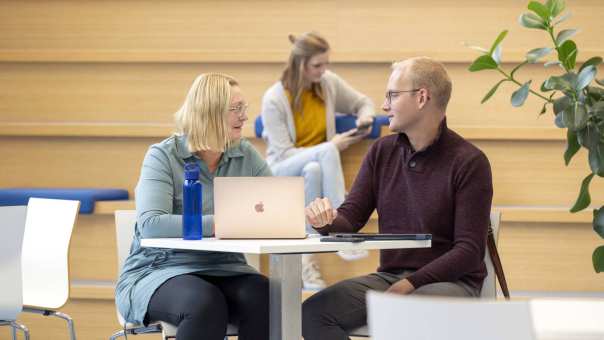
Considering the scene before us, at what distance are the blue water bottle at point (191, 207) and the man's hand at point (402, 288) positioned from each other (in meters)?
0.59

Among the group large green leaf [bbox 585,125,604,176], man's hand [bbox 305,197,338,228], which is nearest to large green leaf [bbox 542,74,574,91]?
large green leaf [bbox 585,125,604,176]

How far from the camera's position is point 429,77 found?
307 centimetres

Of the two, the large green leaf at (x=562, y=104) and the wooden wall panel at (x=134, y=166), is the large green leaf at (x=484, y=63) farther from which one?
the wooden wall panel at (x=134, y=166)

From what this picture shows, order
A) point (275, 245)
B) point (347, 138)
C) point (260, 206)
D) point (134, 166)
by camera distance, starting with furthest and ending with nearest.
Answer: point (134, 166)
point (347, 138)
point (260, 206)
point (275, 245)

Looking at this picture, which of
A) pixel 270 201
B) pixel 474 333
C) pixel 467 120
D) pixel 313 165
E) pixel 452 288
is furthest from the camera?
pixel 467 120

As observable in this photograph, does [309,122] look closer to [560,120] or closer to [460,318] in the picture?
[560,120]

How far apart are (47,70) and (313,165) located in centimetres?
184

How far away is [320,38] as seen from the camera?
15.6 feet

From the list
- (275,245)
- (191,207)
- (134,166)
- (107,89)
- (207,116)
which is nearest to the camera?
(275,245)

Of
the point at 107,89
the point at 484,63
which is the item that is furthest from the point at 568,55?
the point at 107,89

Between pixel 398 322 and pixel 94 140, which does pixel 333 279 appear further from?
pixel 398 322

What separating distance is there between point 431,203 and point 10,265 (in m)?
1.38

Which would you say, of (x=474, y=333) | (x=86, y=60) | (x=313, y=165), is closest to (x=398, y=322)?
(x=474, y=333)

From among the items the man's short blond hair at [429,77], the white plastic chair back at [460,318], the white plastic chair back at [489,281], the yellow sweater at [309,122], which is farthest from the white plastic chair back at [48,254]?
the white plastic chair back at [460,318]
